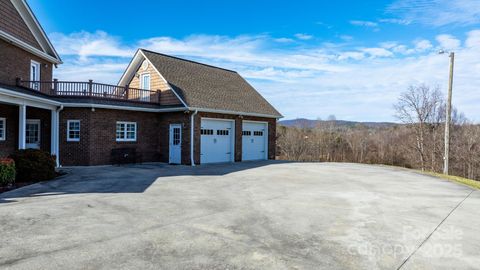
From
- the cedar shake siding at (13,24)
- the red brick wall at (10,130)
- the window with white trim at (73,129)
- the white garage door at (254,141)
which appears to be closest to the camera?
the cedar shake siding at (13,24)

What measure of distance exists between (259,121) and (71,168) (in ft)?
38.2

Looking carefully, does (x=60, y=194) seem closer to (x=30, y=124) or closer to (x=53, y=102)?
(x=53, y=102)

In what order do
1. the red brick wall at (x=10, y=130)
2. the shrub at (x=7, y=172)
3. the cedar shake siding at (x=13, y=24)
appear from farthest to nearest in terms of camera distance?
1. the red brick wall at (x=10, y=130)
2. the cedar shake siding at (x=13, y=24)
3. the shrub at (x=7, y=172)

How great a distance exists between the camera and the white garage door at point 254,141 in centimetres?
2205

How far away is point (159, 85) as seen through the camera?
1973 cm

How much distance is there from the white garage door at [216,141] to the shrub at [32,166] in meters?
8.29

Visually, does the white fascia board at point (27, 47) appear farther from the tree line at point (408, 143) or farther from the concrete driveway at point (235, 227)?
the tree line at point (408, 143)

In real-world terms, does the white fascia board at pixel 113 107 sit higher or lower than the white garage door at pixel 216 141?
higher

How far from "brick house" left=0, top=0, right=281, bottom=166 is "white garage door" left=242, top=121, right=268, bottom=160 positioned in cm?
6

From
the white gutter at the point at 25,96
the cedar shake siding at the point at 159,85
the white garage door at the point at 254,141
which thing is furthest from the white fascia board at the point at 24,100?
the white garage door at the point at 254,141

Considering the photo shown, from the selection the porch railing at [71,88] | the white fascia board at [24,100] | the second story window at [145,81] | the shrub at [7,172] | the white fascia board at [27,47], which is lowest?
the shrub at [7,172]

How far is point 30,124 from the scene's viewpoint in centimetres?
1727

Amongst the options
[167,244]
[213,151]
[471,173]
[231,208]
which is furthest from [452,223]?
[471,173]

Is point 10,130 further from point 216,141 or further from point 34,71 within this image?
point 216,141
